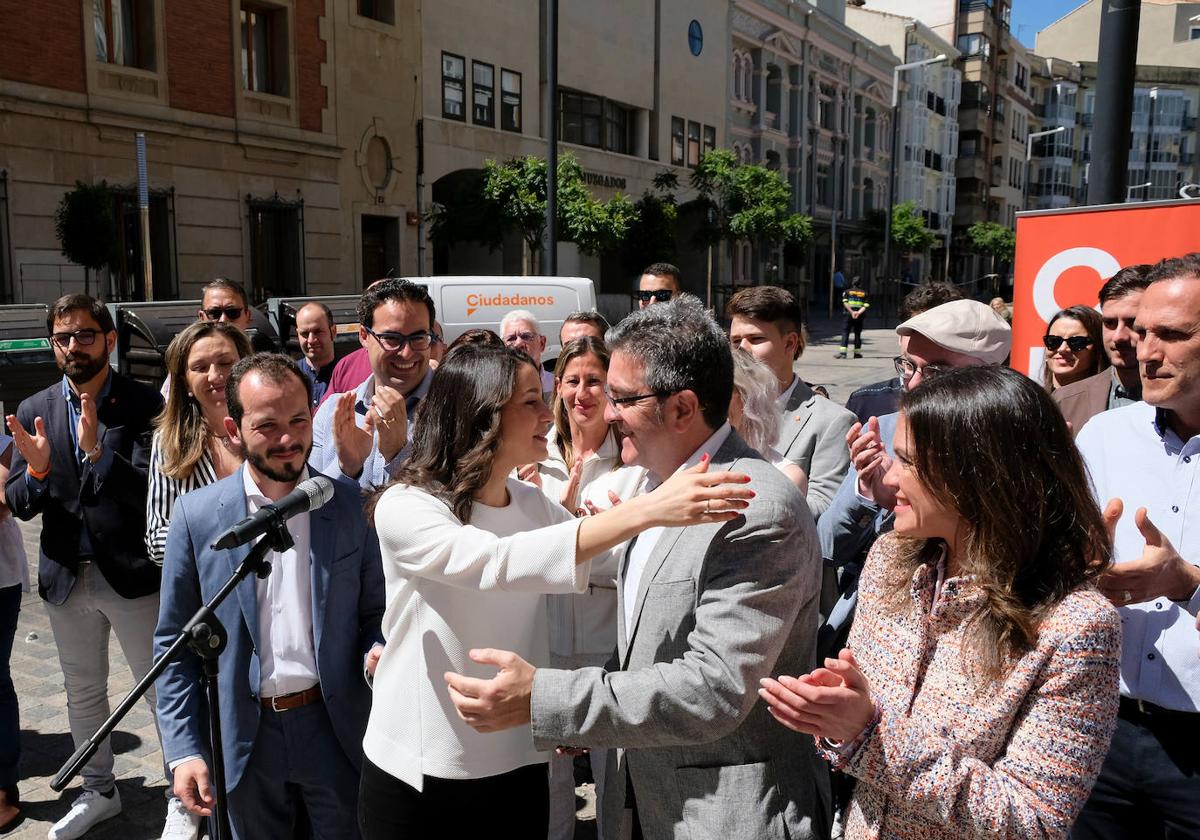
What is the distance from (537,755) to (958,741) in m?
1.16

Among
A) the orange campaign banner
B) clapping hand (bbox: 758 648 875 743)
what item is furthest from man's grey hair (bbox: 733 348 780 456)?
the orange campaign banner

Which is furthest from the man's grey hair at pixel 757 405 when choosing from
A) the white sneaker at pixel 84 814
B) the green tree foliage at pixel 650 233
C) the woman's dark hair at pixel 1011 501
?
the green tree foliage at pixel 650 233

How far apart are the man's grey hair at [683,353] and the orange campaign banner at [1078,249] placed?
14.4 ft

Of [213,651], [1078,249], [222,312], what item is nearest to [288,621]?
[213,651]

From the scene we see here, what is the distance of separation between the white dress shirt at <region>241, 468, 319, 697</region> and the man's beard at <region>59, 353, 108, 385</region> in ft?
6.39

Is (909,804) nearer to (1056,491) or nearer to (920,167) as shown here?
(1056,491)

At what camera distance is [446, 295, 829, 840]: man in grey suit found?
2.02m

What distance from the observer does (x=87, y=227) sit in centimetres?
1709

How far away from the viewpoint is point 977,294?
225 ft

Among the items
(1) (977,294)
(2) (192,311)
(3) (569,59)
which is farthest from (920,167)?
(2) (192,311)

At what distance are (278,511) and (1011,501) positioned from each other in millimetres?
1841

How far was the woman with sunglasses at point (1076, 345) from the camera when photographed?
17.2 feet

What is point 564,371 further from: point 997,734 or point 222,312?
point 222,312

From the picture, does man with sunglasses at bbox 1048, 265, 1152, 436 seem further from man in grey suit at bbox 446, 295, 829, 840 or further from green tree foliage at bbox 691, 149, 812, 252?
green tree foliage at bbox 691, 149, 812, 252
